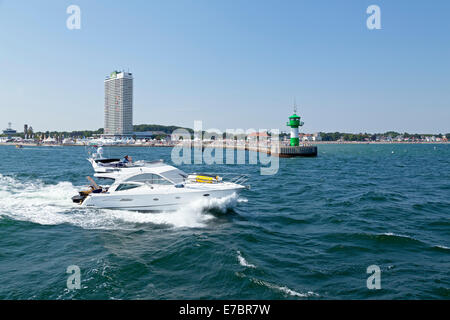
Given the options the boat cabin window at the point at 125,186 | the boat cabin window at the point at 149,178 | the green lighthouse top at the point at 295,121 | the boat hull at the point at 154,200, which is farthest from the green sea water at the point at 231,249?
the green lighthouse top at the point at 295,121

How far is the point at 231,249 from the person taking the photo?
1140 cm

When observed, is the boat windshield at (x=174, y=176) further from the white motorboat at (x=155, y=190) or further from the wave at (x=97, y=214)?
the wave at (x=97, y=214)

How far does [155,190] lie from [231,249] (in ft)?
22.4

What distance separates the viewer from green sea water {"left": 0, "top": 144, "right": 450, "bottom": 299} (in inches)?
332

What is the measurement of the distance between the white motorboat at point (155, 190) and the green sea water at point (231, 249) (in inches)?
21.8

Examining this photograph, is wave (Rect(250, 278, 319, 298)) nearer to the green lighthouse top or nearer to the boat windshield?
the boat windshield

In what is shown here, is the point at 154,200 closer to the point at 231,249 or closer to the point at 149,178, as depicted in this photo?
the point at 149,178

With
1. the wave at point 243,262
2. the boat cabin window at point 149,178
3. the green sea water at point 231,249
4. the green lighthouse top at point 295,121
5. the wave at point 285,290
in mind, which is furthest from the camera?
the green lighthouse top at point 295,121

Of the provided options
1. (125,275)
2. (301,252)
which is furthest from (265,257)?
(125,275)

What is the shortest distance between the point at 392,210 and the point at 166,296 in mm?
15273

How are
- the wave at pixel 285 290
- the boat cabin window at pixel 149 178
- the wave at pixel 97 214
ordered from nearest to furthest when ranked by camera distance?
1. the wave at pixel 285 290
2. the wave at pixel 97 214
3. the boat cabin window at pixel 149 178

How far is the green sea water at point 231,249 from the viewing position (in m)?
8.45

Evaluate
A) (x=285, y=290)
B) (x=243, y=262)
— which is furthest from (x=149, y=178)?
(x=285, y=290)
